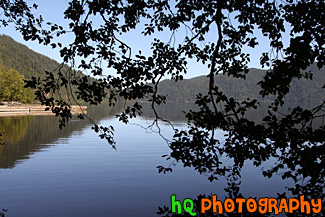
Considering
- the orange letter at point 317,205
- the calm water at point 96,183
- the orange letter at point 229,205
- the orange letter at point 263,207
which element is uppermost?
the orange letter at point 317,205

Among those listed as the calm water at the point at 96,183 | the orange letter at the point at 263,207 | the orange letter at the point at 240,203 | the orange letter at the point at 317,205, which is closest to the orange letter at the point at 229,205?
the orange letter at the point at 240,203

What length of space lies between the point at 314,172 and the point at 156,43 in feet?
12.6

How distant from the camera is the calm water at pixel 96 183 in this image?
572 inches

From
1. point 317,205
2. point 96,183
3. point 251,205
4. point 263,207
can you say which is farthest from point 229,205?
point 96,183

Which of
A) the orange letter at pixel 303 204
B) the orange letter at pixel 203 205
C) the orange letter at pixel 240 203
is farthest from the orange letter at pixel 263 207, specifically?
the orange letter at pixel 203 205

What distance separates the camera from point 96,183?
18.4 m

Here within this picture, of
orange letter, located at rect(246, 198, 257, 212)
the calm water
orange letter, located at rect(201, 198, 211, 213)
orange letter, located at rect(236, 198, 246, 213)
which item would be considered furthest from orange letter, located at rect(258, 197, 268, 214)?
the calm water

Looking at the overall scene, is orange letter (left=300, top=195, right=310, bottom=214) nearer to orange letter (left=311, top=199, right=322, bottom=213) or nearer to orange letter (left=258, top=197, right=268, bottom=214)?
orange letter (left=311, top=199, right=322, bottom=213)

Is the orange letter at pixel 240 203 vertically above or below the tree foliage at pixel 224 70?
below

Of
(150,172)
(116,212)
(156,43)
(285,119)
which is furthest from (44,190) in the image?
(285,119)

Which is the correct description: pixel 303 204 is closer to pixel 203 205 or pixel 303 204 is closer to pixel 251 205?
pixel 251 205

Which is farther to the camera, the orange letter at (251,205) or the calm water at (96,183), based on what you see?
the calm water at (96,183)

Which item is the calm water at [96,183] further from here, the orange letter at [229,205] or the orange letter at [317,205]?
the orange letter at [317,205]

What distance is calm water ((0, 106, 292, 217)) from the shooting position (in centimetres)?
1454
